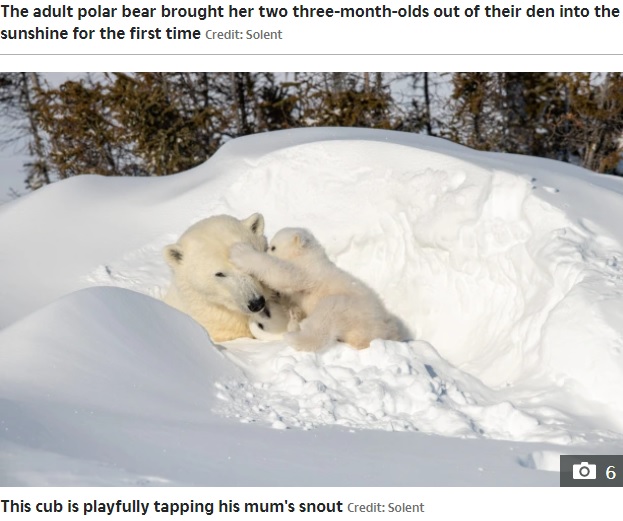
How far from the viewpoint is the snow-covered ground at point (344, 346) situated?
335 centimetres

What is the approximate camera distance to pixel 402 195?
19.9 feet

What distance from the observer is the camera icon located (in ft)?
11.0

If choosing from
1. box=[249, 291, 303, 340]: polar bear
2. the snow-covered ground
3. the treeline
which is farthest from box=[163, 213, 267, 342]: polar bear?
the treeline

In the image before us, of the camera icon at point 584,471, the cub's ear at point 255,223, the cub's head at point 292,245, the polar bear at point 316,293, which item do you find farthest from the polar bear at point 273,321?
the camera icon at point 584,471

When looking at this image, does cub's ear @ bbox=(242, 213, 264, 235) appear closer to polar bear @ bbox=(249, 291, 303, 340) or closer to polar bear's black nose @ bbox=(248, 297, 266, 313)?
polar bear @ bbox=(249, 291, 303, 340)

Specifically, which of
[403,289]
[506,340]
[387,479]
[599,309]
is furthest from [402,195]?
→ [387,479]

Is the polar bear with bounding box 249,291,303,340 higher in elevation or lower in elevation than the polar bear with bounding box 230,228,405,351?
lower

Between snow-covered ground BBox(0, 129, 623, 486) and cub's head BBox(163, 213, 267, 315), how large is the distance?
0.33m

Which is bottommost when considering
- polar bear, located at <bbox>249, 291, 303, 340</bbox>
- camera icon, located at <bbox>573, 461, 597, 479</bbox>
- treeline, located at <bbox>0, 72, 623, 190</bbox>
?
camera icon, located at <bbox>573, 461, 597, 479</bbox>

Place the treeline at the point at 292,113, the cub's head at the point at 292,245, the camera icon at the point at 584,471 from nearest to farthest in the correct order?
the camera icon at the point at 584,471
the cub's head at the point at 292,245
the treeline at the point at 292,113

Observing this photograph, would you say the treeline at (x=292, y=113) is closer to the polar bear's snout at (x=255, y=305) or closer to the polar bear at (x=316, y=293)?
the polar bear at (x=316, y=293)

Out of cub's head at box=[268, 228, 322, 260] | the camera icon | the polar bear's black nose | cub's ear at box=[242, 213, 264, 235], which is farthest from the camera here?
cub's ear at box=[242, 213, 264, 235]

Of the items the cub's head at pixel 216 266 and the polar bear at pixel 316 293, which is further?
the cub's head at pixel 216 266

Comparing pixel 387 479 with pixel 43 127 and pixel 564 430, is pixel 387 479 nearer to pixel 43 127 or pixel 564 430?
pixel 564 430
